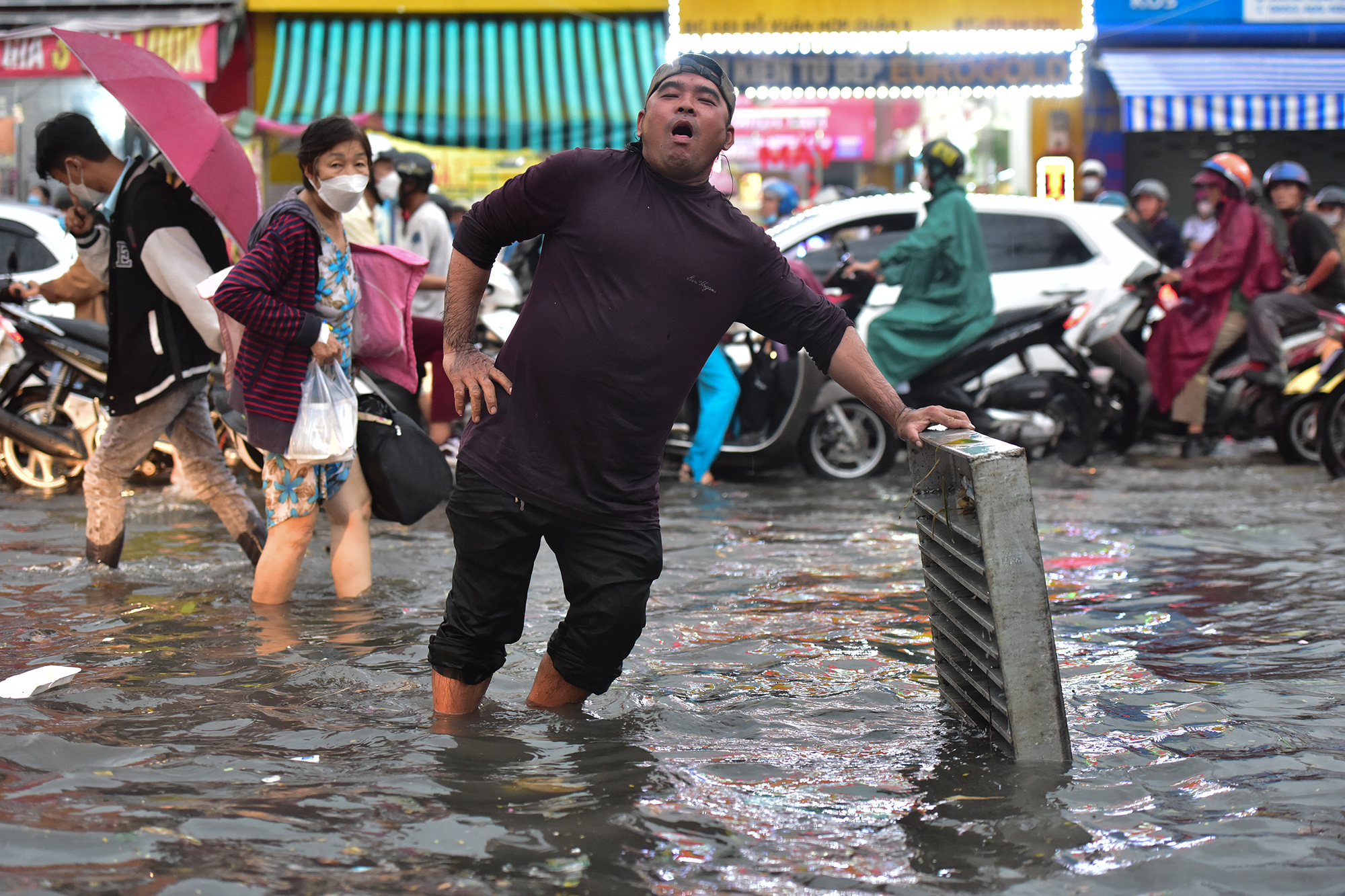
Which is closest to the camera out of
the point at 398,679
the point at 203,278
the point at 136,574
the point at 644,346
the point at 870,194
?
the point at 644,346

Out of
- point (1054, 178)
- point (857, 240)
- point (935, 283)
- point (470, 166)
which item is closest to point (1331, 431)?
point (935, 283)

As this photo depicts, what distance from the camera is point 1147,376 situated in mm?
10234

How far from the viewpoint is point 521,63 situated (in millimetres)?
15812

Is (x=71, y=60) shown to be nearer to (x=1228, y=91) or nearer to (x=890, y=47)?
(x=890, y=47)

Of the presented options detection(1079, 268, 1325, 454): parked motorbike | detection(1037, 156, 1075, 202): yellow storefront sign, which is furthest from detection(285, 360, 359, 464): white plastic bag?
detection(1037, 156, 1075, 202): yellow storefront sign

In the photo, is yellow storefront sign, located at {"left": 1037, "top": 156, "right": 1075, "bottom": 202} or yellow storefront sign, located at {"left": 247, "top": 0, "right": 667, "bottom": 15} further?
yellow storefront sign, located at {"left": 247, "top": 0, "right": 667, "bottom": 15}

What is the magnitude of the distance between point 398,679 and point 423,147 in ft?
41.0

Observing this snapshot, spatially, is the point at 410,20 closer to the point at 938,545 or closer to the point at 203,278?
the point at 203,278

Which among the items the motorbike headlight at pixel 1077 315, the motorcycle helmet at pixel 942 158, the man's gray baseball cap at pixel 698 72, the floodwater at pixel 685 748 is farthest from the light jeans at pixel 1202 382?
the man's gray baseball cap at pixel 698 72

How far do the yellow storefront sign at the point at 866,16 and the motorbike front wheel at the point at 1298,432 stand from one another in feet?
24.8

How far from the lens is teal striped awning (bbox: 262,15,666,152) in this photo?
1516 centimetres

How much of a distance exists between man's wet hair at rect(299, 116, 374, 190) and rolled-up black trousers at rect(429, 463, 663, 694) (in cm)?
163

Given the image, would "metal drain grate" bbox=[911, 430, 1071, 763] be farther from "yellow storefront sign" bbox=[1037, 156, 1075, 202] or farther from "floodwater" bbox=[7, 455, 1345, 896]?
"yellow storefront sign" bbox=[1037, 156, 1075, 202]

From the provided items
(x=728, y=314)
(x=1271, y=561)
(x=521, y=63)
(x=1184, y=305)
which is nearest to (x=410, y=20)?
(x=521, y=63)
